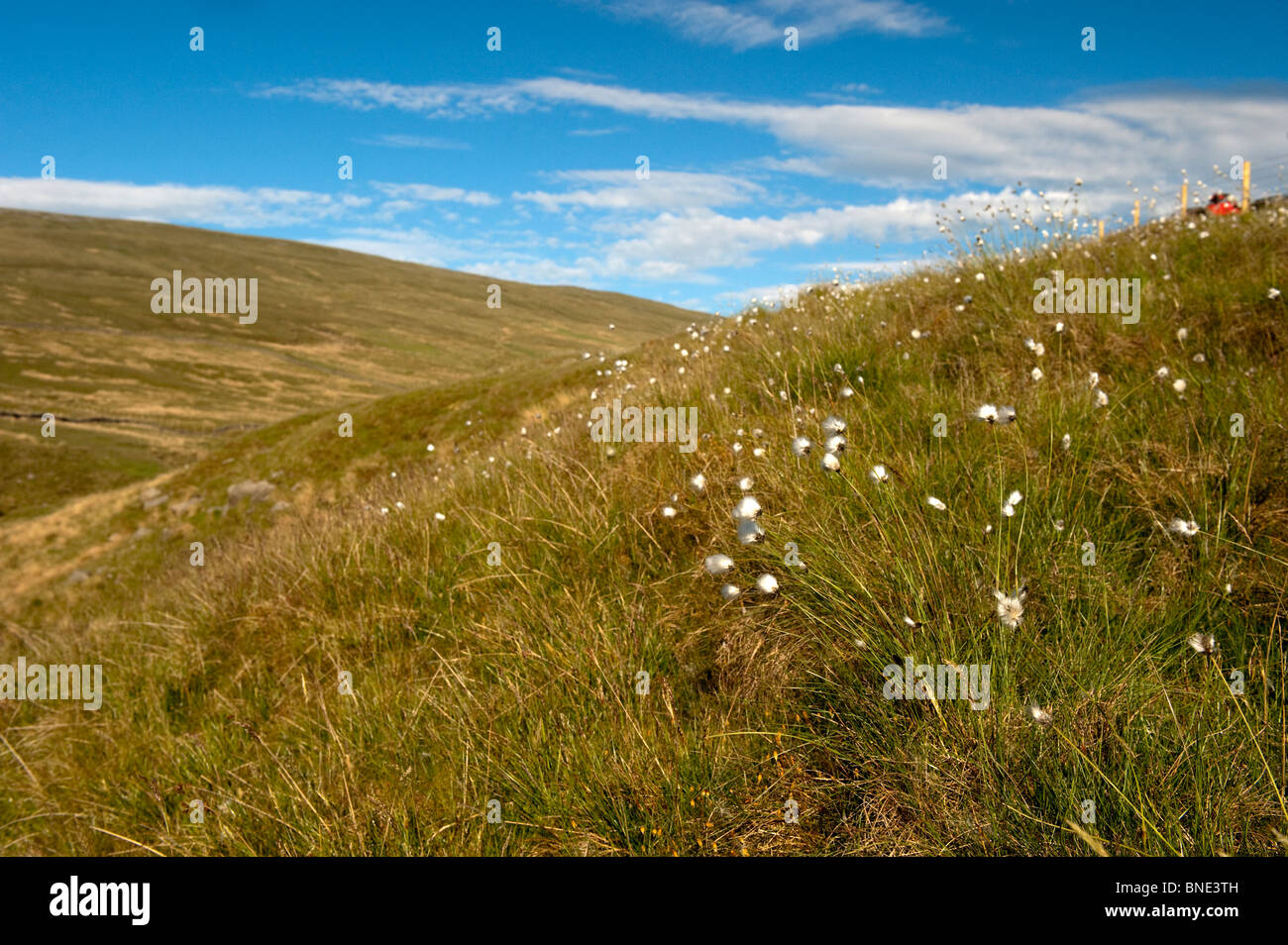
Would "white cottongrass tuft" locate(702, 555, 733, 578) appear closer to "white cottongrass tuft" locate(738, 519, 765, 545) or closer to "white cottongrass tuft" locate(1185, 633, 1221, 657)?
"white cottongrass tuft" locate(738, 519, 765, 545)

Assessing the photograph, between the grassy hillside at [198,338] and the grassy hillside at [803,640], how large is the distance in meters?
17.0

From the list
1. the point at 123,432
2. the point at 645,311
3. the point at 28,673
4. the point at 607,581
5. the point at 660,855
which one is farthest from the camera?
the point at 645,311

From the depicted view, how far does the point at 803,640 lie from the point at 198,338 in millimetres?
108449

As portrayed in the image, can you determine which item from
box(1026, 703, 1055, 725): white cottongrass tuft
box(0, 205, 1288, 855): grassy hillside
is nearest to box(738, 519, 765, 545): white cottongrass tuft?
box(0, 205, 1288, 855): grassy hillside

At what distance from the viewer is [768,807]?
2133 millimetres

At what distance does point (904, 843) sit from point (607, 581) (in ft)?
6.48

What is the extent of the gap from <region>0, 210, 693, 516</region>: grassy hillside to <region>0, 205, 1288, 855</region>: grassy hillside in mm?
17045

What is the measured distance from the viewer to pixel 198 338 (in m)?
91.6

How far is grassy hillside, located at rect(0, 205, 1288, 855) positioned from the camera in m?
1.93

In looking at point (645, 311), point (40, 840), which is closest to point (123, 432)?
point (40, 840)

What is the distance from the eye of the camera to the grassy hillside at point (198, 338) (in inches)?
2160

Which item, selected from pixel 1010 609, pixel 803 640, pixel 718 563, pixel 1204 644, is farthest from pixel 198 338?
pixel 1204 644

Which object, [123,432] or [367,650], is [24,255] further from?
[367,650]
